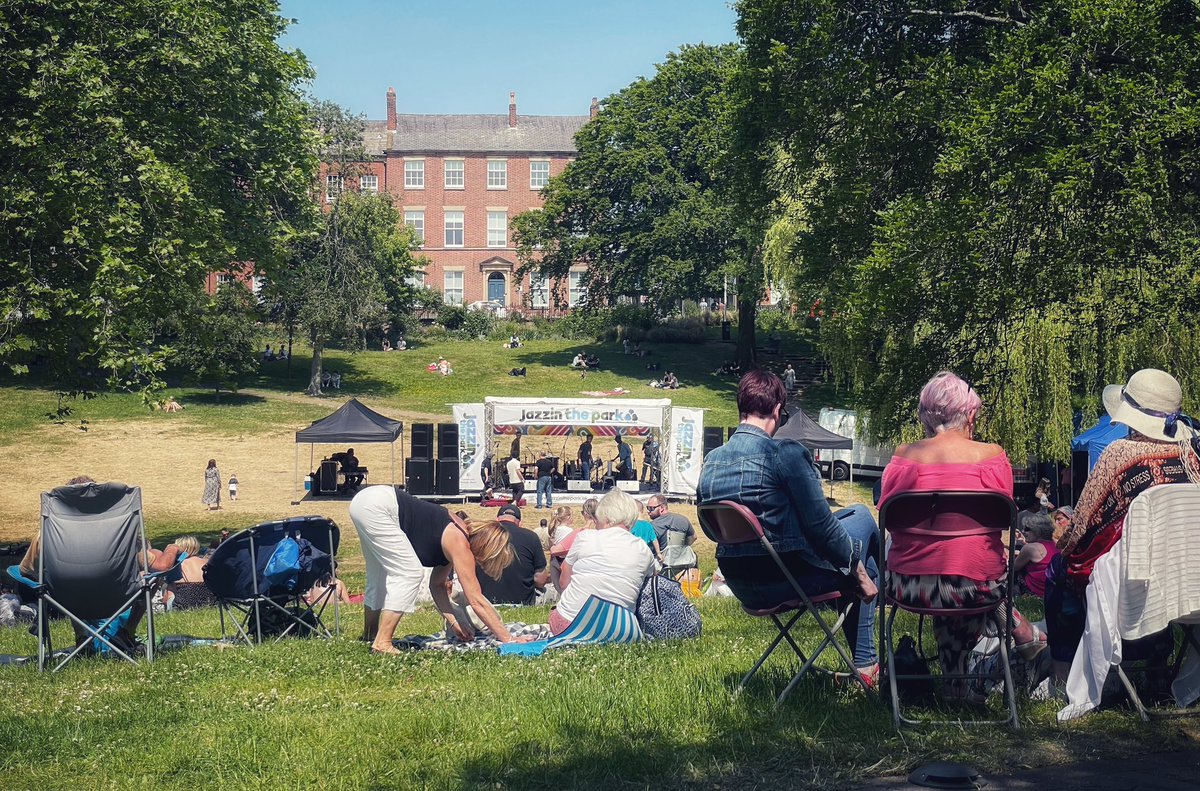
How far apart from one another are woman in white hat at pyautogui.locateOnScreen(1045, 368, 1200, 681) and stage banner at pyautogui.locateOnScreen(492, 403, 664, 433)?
24383 millimetres

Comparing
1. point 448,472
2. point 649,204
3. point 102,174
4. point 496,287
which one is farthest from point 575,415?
point 496,287

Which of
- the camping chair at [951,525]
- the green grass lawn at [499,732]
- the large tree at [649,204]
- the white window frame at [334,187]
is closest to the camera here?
the green grass lawn at [499,732]

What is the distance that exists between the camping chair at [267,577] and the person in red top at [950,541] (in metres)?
5.37

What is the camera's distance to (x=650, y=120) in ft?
186

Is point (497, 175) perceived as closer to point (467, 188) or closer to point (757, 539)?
point (467, 188)

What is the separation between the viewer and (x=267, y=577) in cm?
910

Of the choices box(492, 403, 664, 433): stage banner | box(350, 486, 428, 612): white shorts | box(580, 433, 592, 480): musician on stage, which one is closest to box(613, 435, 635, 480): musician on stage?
box(580, 433, 592, 480): musician on stage

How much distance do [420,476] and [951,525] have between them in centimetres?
2637

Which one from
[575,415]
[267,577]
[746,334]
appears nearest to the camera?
[267,577]

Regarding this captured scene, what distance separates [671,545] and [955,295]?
16.8ft

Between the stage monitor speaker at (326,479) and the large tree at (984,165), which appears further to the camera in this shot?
the stage monitor speaker at (326,479)

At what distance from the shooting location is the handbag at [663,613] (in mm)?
7859

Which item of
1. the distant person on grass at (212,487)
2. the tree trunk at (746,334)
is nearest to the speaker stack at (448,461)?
the distant person on grass at (212,487)

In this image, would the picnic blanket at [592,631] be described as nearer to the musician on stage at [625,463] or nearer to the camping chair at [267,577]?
the camping chair at [267,577]
